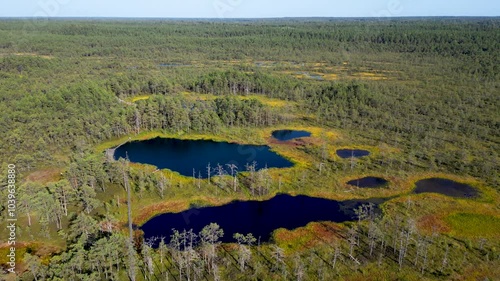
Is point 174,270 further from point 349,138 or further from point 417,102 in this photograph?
point 417,102

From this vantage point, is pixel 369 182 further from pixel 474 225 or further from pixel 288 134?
pixel 288 134

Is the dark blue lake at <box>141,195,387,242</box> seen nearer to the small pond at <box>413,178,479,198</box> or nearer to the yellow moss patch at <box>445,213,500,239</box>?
the small pond at <box>413,178,479,198</box>

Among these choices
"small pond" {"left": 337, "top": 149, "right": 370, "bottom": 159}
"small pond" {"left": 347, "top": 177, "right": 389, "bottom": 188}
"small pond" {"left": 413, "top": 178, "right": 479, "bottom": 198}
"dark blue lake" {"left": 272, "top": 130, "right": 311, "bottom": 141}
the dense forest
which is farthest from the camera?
"dark blue lake" {"left": 272, "top": 130, "right": 311, "bottom": 141}

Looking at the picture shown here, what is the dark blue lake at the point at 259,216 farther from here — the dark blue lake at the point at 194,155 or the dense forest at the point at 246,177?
the dark blue lake at the point at 194,155

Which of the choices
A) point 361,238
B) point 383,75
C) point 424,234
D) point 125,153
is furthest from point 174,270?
point 383,75

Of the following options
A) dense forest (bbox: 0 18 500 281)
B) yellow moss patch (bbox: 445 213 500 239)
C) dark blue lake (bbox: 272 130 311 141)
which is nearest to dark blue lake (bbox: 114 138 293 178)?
dense forest (bbox: 0 18 500 281)

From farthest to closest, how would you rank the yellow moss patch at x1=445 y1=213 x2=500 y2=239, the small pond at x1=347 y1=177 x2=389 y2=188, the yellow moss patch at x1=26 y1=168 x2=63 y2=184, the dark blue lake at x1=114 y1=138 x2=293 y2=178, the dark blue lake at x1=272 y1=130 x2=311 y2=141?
the dark blue lake at x1=272 y1=130 x2=311 y2=141
the dark blue lake at x1=114 y1=138 x2=293 y2=178
the yellow moss patch at x1=26 y1=168 x2=63 y2=184
the small pond at x1=347 y1=177 x2=389 y2=188
the yellow moss patch at x1=445 y1=213 x2=500 y2=239
